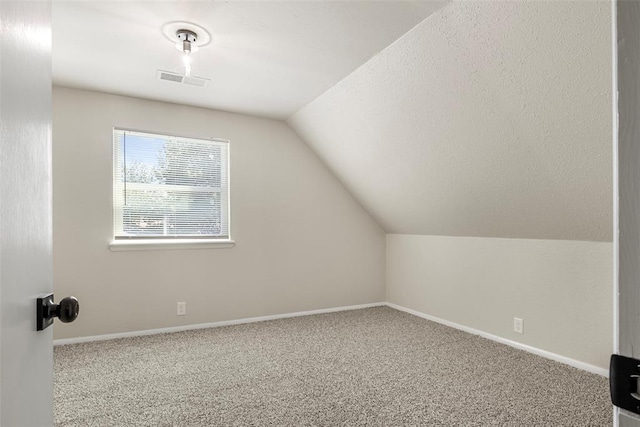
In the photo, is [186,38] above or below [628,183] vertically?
above

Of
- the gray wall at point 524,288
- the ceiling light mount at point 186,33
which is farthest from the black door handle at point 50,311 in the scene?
the gray wall at point 524,288

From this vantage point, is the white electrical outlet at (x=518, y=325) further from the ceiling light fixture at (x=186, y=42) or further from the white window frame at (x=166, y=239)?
the ceiling light fixture at (x=186, y=42)

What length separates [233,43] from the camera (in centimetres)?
242

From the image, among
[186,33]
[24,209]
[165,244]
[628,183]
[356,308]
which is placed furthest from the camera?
[356,308]

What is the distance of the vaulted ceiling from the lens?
6.36 ft

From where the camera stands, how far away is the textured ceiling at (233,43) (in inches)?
80.7

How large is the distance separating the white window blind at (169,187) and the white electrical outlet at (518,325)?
111 inches

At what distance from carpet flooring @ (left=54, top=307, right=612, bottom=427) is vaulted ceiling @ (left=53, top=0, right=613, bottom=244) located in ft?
3.69

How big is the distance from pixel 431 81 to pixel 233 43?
52.1 inches

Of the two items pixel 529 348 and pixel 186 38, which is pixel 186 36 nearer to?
pixel 186 38

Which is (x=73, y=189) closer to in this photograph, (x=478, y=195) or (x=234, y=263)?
(x=234, y=263)

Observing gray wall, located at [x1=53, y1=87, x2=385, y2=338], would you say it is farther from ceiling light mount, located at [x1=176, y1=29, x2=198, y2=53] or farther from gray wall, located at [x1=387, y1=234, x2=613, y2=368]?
ceiling light mount, located at [x1=176, y1=29, x2=198, y2=53]

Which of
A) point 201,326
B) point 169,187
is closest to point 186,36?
point 169,187

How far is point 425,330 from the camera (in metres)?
3.60
